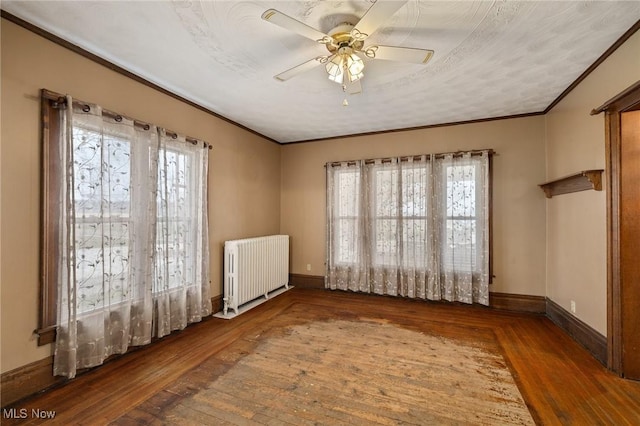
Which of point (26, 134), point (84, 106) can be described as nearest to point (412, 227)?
point (84, 106)

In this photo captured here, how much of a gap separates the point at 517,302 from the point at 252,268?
373 cm

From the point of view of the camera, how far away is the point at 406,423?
1760 mm

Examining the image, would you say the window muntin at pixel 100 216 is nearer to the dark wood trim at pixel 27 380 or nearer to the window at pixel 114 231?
the window at pixel 114 231

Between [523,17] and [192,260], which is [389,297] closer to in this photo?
[192,260]

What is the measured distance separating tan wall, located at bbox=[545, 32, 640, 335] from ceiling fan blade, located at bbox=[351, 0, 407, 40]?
198 cm

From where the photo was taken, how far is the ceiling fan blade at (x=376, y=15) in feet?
4.70

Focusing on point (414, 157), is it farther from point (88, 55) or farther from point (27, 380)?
point (27, 380)

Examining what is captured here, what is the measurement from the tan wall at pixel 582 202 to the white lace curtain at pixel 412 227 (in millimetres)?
744

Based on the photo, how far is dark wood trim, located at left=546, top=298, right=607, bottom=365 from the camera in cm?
246

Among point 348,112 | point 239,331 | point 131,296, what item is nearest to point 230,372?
point 239,331

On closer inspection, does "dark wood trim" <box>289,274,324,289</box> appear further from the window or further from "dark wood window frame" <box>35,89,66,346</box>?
"dark wood window frame" <box>35,89,66,346</box>

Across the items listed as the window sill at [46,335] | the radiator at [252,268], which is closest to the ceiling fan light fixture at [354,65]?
the radiator at [252,268]

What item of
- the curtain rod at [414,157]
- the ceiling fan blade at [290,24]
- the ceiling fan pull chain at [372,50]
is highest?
the ceiling fan pull chain at [372,50]

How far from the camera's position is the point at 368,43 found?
7.17ft
